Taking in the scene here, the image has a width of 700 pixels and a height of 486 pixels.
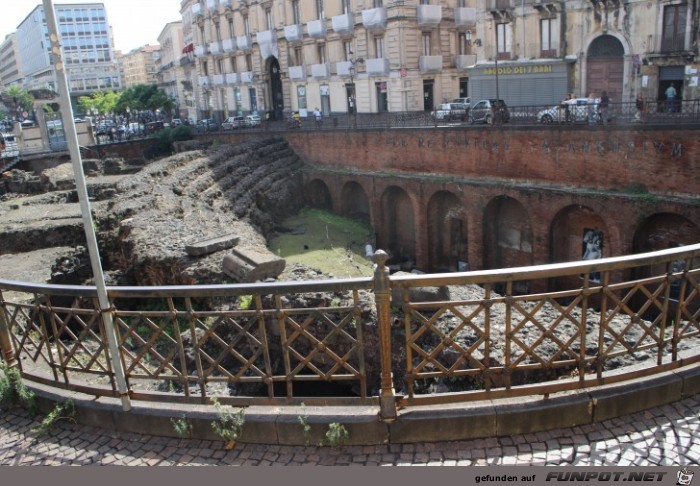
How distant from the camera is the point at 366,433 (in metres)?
4.34

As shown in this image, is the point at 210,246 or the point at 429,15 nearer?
the point at 210,246

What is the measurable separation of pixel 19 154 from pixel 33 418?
3374 cm

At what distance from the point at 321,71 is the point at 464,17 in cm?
960

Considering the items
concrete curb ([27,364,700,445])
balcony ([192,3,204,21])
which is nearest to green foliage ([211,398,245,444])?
concrete curb ([27,364,700,445])

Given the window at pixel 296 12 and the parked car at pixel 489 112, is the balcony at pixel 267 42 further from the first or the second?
the parked car at pixel 489 112

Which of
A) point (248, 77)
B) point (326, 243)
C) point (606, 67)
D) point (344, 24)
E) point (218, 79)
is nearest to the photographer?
point (326, 243)

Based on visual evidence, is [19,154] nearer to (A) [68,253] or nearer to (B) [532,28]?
(A) [68,253]

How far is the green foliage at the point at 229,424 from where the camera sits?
14.6 feet

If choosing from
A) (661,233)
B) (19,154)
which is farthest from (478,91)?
(19,154)

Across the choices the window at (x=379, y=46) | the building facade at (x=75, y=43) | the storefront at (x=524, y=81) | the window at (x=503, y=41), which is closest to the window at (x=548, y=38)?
the storefront at (x=524, y=81)

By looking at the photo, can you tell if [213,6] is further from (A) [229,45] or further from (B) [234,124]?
(B) [234,124]

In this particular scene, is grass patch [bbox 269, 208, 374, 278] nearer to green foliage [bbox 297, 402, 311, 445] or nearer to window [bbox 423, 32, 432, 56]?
green foliage [bbox 297, 402, 311, 445]

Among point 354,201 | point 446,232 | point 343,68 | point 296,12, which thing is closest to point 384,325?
point 446,232

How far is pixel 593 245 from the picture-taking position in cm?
1869
